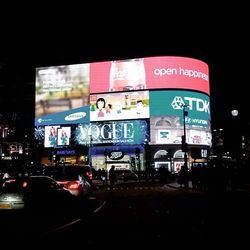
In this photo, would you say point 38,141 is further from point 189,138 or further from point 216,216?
point 216,216

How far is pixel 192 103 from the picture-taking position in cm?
8588

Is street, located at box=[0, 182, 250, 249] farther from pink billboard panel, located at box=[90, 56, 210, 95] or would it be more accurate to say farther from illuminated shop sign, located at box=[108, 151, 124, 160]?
pink billboard panel, located at box=[90, 56, 210, 95]

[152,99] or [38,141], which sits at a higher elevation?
[152,99]

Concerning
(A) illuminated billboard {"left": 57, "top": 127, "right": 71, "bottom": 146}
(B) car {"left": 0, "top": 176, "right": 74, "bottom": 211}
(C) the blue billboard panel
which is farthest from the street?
(A) illuminated billboard {"left": 57, "top": 127, "right": 71, "bottom": 146}

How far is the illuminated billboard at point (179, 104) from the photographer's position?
270ft

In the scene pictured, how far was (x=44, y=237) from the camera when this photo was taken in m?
10.6

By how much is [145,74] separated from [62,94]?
1640 centimetres

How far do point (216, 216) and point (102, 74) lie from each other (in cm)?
7380

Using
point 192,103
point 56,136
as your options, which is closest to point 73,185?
point 192,103

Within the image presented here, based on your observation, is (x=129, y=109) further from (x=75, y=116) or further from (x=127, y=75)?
(x=75, y=116)

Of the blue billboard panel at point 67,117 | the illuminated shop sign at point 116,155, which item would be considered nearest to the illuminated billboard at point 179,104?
the illuminated shop sign at point 116,155

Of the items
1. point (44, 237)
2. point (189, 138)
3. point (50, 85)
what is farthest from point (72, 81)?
point (44, 237)

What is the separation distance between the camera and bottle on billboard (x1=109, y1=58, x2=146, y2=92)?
278 feet

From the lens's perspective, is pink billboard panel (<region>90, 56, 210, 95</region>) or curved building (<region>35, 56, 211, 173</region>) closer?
curved building (<region>35, 56, 211, 173</region>)
